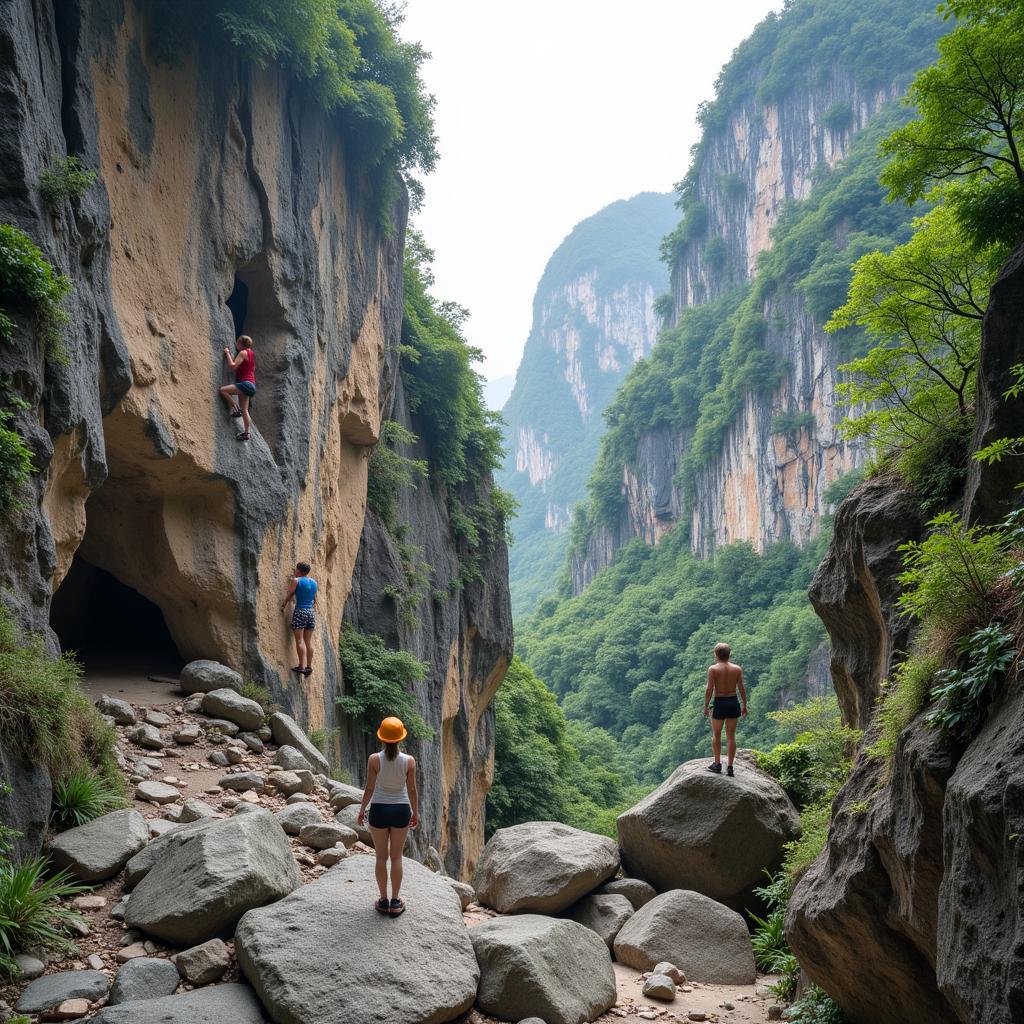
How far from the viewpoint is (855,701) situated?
9016 mm

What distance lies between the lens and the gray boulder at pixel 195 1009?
Result: 4.45 m

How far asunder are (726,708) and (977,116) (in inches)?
260

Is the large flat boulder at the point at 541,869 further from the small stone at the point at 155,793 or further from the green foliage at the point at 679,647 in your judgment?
the green foliage at the point at 679,647

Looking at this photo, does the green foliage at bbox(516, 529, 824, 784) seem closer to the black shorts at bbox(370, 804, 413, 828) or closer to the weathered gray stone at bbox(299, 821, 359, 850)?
the weathered gray stone at bbox(299, 821, 359, 850)

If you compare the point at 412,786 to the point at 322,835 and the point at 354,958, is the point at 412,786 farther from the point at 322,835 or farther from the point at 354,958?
the point at 322,835

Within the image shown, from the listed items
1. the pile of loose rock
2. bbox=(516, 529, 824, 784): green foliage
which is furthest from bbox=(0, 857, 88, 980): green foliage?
bbox=(516, 529, 824, 784): green foliage

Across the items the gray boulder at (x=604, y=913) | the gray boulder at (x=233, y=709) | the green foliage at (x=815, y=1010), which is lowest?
the gray boulder at (x=604, y=913)

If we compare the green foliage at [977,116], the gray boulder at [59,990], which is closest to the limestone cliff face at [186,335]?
the gray boulder at [59,990]

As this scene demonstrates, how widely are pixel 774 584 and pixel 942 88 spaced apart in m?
53.7

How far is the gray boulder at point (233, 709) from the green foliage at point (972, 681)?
751cm

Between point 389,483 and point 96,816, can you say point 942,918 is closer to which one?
point 96,816

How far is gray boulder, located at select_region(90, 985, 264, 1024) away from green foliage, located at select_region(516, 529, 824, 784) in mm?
40421

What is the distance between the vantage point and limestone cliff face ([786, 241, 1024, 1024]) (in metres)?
3.68

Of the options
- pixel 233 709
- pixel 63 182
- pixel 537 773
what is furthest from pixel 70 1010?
pixel 537 773
